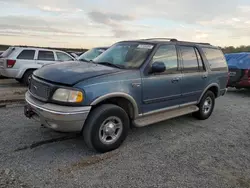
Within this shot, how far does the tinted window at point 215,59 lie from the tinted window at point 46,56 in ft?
23.9

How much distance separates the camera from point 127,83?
12.8 feet

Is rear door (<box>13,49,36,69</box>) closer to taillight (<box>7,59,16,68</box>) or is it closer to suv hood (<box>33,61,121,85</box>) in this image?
taillight (<box>7,59,16,68</box>)

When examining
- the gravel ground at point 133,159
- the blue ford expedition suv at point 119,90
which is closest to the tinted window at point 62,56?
the gravel ground at point 133,159

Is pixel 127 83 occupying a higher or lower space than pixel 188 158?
higher

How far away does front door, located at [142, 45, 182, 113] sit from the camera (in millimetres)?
4258

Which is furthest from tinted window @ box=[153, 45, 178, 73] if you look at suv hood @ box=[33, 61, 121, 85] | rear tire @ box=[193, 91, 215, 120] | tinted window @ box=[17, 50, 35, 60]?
tinted window @ box=[17, 50, 35, 60]

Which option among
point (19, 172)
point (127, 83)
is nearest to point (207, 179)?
point (127, 83)

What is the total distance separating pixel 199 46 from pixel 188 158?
2974 millimetres

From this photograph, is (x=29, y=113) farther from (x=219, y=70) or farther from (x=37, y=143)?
(x=219, y=70)

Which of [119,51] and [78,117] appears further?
[119,51]

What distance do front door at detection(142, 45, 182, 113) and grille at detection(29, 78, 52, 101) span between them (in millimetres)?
1606

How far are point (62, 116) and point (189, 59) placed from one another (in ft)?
10.5

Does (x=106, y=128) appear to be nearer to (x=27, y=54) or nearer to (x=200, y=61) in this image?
(x=200, y=61)

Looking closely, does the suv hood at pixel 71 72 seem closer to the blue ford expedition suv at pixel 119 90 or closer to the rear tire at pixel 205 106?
the blue ford expedition suv at pixel 119 90
